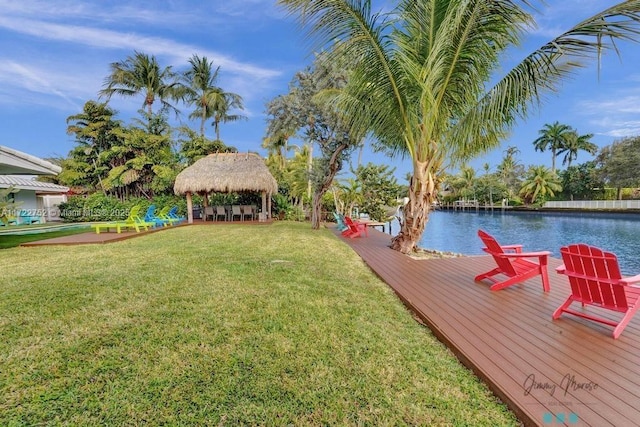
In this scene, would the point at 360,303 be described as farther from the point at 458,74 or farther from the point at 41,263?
the point at 41,263

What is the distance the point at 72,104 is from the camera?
20.8 meters

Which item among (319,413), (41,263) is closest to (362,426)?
(319,413)

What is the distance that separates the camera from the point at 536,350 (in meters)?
2.62

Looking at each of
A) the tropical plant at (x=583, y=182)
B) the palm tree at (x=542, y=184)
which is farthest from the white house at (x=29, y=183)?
the palm tree at (x=542, y=184)

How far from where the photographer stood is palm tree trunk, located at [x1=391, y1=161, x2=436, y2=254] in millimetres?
7292

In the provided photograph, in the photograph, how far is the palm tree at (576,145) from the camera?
138 feet

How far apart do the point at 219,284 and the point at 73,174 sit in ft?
71.9

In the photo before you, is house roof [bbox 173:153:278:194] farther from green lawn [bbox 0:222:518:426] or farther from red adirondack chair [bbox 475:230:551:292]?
red adirondack chair [bbox 475:230:551:292]

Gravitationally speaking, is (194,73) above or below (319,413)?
above

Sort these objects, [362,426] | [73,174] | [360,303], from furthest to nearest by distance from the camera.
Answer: [73,174]
[360,303]
[362,426]

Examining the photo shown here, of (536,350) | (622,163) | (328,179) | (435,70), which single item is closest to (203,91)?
(328,179)

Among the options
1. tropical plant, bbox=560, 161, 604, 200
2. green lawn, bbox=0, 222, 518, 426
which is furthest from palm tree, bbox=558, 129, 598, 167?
green lawn, bbox=0, 222, 518, 426

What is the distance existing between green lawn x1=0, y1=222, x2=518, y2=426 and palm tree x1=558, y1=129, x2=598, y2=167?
5212 cm

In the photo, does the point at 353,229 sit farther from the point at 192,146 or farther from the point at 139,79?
the point at 139,79
